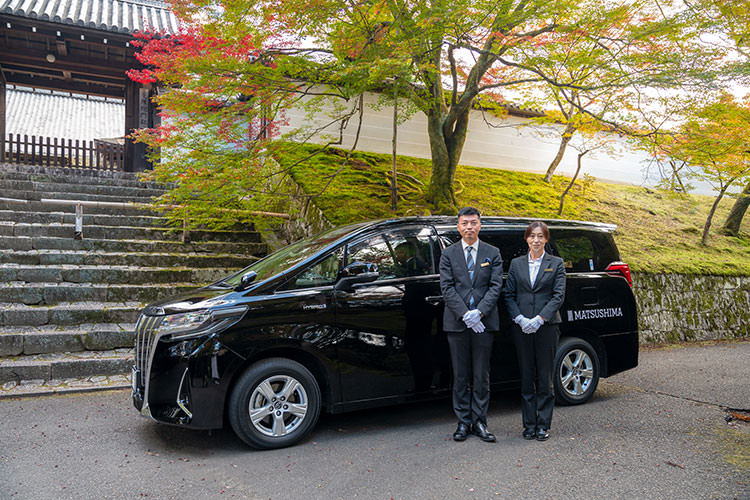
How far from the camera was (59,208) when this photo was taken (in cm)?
930

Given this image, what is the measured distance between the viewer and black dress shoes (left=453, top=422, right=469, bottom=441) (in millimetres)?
4121

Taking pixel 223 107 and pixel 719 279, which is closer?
pixel 223 107

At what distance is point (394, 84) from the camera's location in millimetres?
7938

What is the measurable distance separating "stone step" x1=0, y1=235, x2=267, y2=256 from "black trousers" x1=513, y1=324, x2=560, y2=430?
594 centimetres

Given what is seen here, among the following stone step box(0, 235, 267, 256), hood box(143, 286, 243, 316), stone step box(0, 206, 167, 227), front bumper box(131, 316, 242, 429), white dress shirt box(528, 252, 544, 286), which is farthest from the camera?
stone step box(0, 206, 167, 227)

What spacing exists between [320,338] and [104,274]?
477cm

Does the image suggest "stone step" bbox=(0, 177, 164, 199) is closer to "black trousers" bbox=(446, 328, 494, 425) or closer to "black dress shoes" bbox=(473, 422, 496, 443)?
"black trousers" bbox=(446, 328, 494, 425)

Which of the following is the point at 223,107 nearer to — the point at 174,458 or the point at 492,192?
the point at 174,458

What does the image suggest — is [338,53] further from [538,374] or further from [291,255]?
[538,374]

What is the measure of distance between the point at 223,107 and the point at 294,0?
171 centimetres

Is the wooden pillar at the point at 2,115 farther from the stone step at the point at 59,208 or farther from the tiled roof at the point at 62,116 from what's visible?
the tiled roof at the point at 62,116

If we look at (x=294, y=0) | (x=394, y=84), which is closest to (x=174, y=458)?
(x=294, y=0)

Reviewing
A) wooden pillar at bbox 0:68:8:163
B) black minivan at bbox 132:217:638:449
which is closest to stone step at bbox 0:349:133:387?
black minivan at bbox 132:217:638:449

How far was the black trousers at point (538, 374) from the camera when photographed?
4.23 meters
